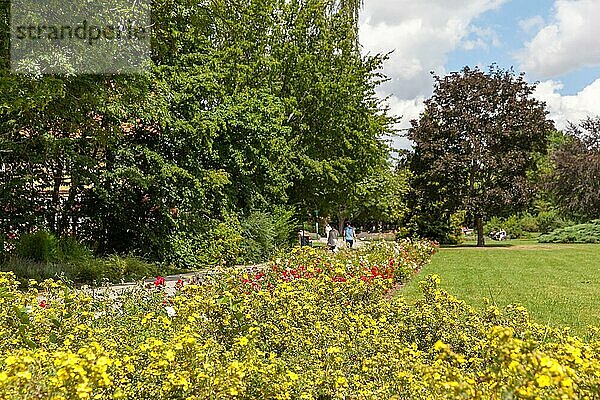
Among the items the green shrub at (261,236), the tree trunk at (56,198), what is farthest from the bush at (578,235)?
the tree trunk at (56,198)

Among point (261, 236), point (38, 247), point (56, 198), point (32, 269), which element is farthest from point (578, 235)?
point (32, 269)

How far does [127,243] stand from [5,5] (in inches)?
276

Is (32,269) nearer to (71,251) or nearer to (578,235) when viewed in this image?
(71,251)

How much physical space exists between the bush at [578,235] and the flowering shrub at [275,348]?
27.6m

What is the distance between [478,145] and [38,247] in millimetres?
21029

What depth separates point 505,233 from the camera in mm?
42469

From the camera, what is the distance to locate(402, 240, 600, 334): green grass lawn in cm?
823

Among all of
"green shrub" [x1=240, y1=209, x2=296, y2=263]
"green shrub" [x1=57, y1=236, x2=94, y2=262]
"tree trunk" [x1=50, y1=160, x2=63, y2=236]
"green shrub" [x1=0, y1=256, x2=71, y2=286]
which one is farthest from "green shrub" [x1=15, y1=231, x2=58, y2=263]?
"green shrub" [x1=240, y1=209, x2=296, y2=263]

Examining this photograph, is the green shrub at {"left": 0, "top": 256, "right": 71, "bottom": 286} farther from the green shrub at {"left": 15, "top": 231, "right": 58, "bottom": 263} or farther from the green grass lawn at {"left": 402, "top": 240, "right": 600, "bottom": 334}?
the green grass lawn at {"left": 402, "top": 240, "right": 600, "bottom": 334}

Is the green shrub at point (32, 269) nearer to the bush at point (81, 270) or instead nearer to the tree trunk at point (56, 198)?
the bush at point (81, 270)

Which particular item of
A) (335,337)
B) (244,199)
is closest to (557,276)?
(244,199)

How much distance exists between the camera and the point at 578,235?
31.5 m

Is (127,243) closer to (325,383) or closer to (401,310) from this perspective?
(401,310)

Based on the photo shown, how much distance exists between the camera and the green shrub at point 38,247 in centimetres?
1158
